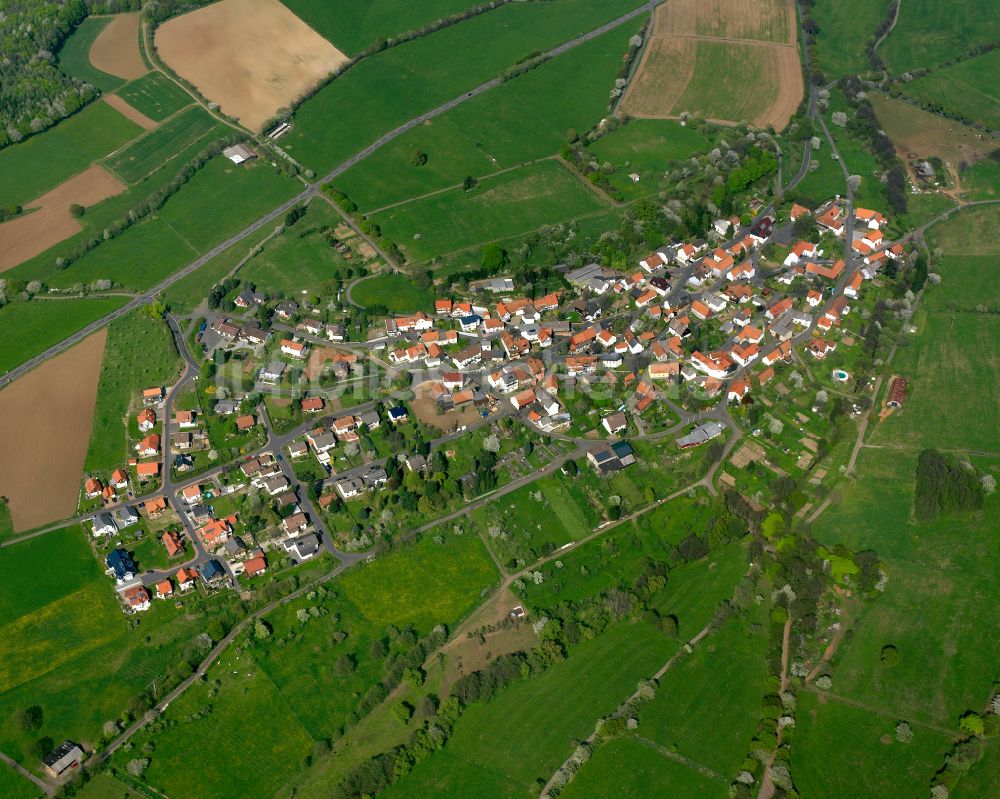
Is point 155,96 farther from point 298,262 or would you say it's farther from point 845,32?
point 845,32

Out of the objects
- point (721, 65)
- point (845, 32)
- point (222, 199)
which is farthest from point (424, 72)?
point (845, 32)

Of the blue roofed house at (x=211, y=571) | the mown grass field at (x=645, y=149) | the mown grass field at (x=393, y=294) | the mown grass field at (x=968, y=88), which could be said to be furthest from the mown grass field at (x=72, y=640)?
the mown grass field at (x=968, y=88)

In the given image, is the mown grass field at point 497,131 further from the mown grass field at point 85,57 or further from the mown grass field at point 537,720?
the mown grass field at point 537,720

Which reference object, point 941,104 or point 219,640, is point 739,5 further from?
point 219,640

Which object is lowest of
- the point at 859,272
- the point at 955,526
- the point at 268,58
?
the point at 955,526

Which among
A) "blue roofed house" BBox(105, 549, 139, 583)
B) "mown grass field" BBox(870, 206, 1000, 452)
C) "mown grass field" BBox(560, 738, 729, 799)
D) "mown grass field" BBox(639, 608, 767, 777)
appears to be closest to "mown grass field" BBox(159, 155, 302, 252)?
"blue roofed house" BBox(105, 549, 139, 583)

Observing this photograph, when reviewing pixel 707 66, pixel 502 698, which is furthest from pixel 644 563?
pixel 707 66
